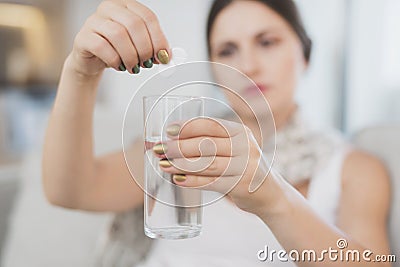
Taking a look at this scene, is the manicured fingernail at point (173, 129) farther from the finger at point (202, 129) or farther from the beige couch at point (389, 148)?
the beige couch at point (389, 148)

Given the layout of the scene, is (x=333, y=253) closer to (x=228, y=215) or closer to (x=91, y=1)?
(x=228, y=215)

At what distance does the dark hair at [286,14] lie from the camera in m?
0.45

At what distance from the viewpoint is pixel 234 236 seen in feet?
1.50

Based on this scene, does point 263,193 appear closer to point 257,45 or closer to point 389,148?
point 257,45

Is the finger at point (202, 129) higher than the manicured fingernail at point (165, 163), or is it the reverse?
the finger at point (202, 129)

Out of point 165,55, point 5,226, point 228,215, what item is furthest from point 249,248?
point 5,226

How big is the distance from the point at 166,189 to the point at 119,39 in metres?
0.11

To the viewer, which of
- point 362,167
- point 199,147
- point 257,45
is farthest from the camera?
point 362,167

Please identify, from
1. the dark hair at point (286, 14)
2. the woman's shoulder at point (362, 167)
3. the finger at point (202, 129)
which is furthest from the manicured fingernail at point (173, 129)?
the woman's shoulder at point (362, 167)

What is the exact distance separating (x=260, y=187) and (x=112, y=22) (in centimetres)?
16

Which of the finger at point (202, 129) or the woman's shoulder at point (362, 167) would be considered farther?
the woman's shoulder at point (362, 167)

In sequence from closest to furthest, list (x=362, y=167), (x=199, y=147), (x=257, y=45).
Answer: (x=199, y=147) < (x=257, y=45) < (x=362, y=167)

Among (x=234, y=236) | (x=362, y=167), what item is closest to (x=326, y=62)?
(x=362, y=167)

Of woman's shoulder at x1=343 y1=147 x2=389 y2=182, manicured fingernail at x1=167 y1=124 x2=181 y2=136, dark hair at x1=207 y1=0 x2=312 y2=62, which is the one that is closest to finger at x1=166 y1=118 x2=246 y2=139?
manicured fingernail at x1=167 y1=124 x2=181 y2=136
